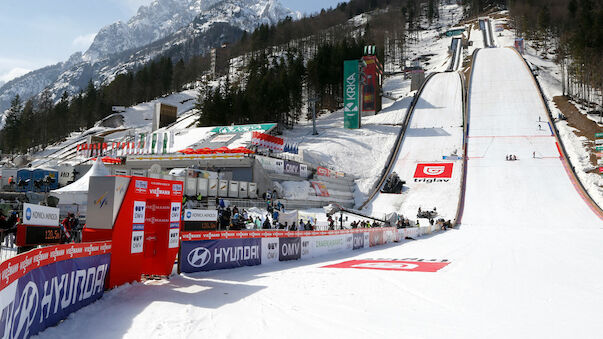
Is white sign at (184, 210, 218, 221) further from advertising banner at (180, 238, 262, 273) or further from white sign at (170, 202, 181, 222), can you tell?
white sign at (170, 202, 181, 222)

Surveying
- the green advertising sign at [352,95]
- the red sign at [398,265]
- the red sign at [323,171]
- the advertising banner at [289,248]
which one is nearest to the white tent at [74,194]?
the advertising banner at [289,248]

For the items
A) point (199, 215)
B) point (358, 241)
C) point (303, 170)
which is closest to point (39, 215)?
point (199, 215)

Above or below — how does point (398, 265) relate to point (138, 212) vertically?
below

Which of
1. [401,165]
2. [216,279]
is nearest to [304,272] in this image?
[216,279]

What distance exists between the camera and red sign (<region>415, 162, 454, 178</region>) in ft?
127

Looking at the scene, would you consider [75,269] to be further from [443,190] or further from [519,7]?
[519,7]

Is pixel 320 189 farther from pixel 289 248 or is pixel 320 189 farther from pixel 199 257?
pixel 199 257

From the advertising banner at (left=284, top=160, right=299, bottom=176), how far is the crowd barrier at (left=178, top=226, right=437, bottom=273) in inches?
635

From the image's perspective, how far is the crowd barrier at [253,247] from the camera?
10125 millimetres

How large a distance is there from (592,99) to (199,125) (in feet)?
174

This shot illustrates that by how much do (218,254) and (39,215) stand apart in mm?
4112

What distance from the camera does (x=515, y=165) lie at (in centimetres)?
3781

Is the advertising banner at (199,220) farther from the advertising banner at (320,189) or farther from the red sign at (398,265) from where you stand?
the advertising banner at (320,189)

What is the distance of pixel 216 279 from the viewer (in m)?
9.41
